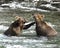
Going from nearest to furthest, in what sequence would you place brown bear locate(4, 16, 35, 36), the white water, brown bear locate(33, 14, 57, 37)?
the white water
brown bear locate(4, 16, 35, 36)
brown bear locate(33, 14, 57, 37)

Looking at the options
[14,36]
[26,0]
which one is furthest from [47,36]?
[26,0]

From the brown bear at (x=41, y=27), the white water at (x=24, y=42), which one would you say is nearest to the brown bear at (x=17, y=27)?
the white water at (x=24, y=42)

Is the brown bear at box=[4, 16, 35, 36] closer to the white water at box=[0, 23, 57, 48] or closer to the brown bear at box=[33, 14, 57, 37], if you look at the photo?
the white water at box=[0, 23, 57, 48]

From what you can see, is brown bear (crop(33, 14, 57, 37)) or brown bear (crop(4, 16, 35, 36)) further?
brown bear (crop(33, 14, 57, 37))

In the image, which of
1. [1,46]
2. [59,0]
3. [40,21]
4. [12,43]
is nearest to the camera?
[1,46]

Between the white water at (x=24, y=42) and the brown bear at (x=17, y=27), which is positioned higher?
the brown bear at (x=17, y=27)

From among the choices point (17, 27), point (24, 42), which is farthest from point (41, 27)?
point (24, 42)

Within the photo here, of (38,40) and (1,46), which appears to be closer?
(1,46)

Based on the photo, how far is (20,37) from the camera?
1450 cm

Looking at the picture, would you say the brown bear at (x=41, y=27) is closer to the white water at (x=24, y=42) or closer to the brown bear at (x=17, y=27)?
the white water at (x=24, y=42)

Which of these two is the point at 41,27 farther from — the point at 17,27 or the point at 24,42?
the point at 24,42

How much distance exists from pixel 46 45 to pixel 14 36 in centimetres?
197

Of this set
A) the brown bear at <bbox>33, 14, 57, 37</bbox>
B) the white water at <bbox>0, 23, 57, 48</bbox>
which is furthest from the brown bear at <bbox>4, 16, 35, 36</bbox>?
the brown bear at <bbox>33, 14, 57, 37</bbox>

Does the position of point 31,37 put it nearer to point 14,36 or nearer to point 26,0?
point 14,36
